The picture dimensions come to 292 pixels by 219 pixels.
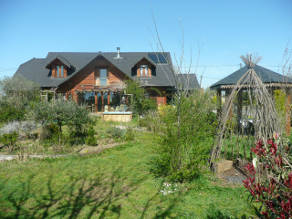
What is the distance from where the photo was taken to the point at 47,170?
5668mm

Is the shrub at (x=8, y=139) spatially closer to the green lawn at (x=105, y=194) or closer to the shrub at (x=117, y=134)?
the green lawn at (x=105, y=194)

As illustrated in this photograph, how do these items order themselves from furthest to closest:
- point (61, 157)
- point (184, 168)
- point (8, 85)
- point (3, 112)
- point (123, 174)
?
point (8, 85) → point (3, 112) → point (61, 157) → point (123, 174) → point (184, 168)

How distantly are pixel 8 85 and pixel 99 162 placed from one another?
54.6ft

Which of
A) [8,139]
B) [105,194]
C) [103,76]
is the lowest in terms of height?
[105,194]

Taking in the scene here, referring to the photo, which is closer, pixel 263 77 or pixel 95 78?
pixel 263 77

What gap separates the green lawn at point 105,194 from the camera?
11.5 ft

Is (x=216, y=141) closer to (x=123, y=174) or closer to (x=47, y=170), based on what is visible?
(x=123, y=174)

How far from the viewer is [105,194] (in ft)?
13.7

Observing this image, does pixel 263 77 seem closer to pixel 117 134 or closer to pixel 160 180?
pixel 117 134

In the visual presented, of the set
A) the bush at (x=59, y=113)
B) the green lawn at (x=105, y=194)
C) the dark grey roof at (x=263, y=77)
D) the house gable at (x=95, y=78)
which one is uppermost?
the house gable at (x=95, y=78)

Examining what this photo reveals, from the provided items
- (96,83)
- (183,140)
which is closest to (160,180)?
(183,140)

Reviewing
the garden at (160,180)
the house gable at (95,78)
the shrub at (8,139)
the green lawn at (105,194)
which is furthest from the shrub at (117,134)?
the house gable at (95,78)

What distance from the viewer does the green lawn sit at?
3.49m

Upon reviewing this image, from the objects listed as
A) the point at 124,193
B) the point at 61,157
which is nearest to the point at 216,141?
the point at 124,193
